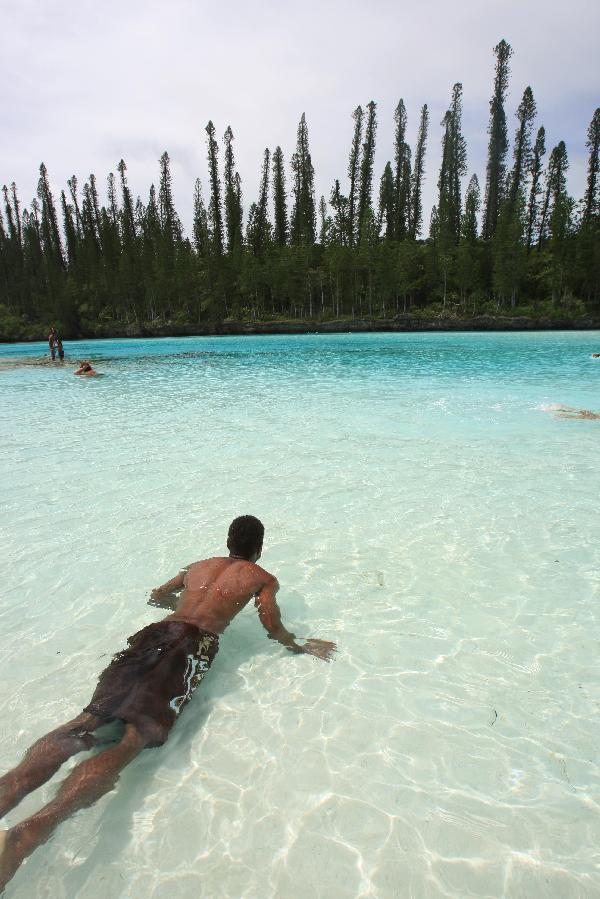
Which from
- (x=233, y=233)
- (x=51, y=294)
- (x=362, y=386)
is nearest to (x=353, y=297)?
(x=233, y=233)

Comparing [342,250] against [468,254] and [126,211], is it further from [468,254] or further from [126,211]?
[126,211]

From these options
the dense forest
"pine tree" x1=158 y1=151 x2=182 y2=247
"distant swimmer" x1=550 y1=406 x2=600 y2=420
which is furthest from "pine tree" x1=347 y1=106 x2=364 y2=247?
"distant swimmer" x1=550 y1=406 x2=600 y2=420

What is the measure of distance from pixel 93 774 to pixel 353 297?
2125 inches

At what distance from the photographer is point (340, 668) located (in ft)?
9.83

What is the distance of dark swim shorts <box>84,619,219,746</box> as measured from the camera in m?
2.27

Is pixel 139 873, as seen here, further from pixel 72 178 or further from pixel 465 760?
pixel 72 178

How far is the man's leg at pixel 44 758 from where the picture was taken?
6.31 ft

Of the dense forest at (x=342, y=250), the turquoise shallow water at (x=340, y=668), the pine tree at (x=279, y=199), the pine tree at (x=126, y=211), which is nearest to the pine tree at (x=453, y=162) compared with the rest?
the dense forest at (x=342, y=250)

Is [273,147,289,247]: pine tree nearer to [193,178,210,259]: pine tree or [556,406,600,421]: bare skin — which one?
[193,178,210,259]: pine tree

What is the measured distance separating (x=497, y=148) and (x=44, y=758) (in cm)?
6600

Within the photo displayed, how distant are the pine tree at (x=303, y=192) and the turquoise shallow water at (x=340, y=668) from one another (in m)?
57.3

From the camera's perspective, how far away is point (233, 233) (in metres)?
61.0

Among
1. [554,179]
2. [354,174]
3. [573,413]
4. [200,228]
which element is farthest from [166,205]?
[573,413]

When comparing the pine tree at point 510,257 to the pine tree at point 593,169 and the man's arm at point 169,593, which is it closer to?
the pine tree at point 593,169
